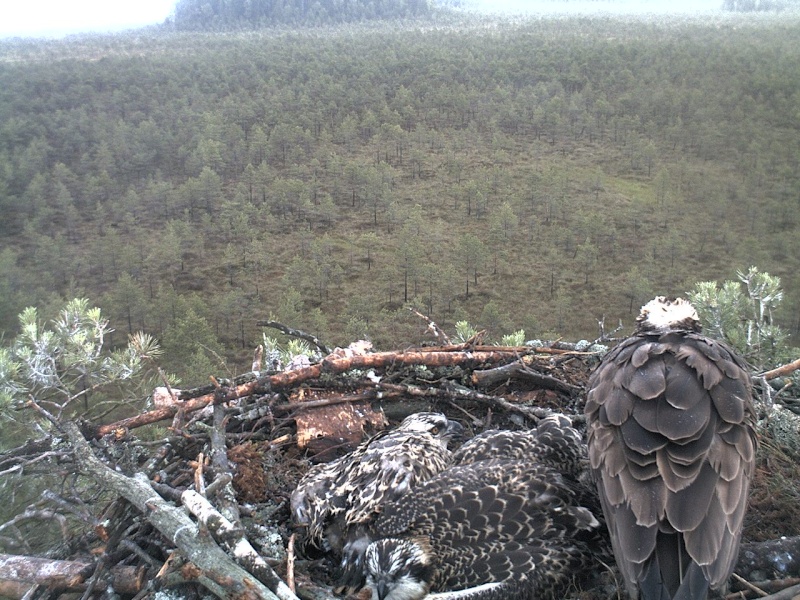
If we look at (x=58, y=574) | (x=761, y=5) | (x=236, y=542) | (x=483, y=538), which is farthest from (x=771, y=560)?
(x=761, y=5)

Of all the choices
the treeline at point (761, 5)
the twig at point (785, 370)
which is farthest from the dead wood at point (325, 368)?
the treeline at point (761, 5)

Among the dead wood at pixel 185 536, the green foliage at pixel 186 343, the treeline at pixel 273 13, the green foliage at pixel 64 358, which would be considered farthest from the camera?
the treeline at pixel 273 13

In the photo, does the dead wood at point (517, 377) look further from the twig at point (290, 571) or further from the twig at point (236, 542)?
the twig at point (236, 542)

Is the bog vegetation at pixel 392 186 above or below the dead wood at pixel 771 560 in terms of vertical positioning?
below

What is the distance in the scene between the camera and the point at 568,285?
1845 inches

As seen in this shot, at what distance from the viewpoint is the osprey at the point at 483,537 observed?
305 cm

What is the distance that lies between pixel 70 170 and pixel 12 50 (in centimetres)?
6103

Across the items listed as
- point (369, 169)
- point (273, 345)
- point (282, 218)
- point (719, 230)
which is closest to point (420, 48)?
point (369, 169)

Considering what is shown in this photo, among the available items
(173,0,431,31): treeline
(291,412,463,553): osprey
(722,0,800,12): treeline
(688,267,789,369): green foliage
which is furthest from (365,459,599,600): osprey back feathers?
(173,0,431,31): treeline

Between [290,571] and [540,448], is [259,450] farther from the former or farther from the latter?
[540,448]

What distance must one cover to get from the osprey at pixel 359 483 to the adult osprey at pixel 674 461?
98 centimetres

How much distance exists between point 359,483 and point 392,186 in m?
57.6

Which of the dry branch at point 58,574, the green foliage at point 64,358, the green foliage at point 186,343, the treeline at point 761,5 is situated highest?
the treeline at point 761,5

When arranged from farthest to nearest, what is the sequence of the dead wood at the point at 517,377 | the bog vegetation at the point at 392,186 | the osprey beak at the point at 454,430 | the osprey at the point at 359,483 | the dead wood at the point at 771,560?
1. the bog vegetation at the point at 392,186
2. the dead wood at the point at 517,377
3. the osprey beak at the point at 454,430
4. the osprey at the point at 359,483
5. the dead wood at the point at 771,560
